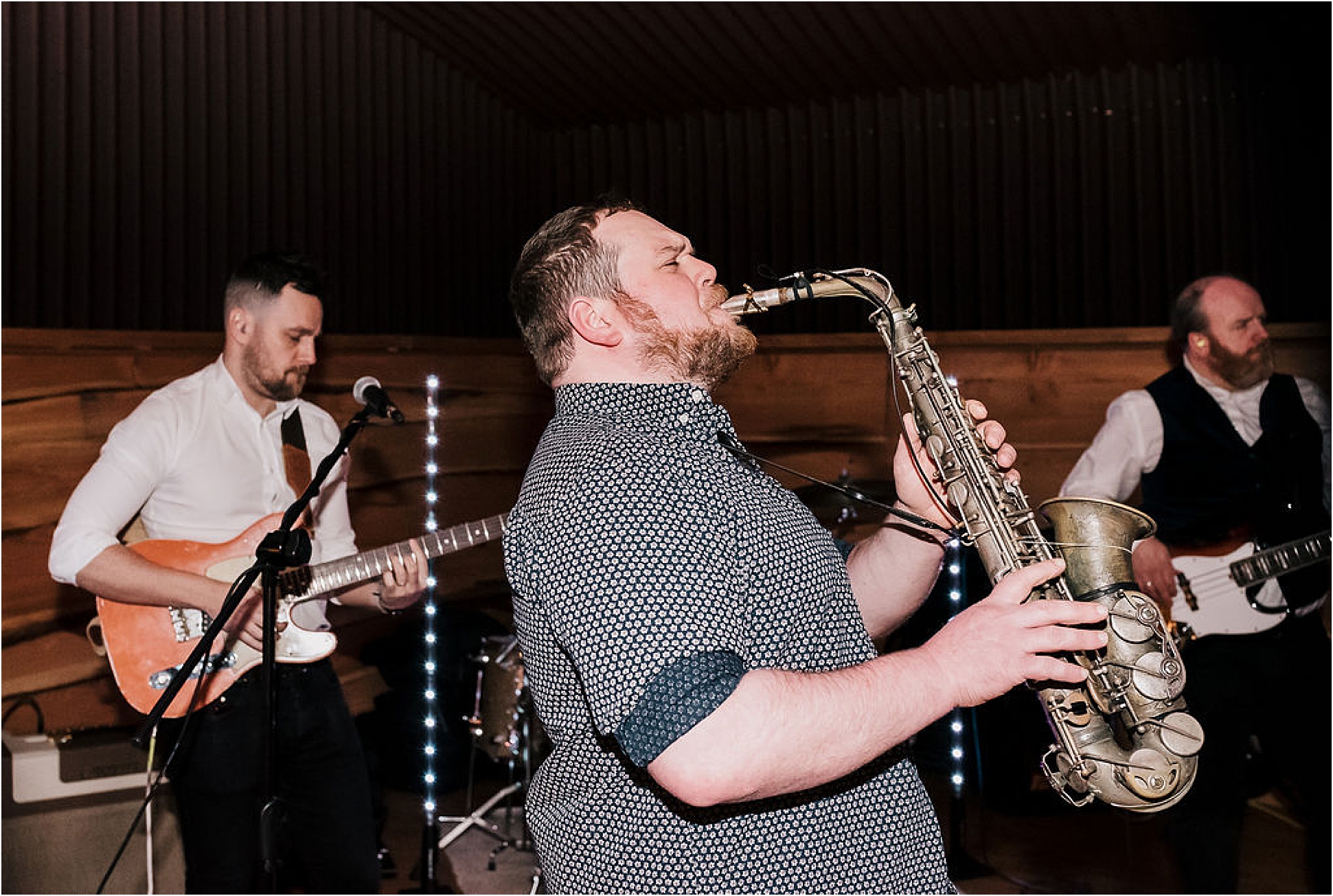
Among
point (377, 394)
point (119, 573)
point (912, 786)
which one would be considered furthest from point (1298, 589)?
point (119, 573)

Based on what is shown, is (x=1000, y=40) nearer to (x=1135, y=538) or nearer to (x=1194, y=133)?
(x=1194, y=133)

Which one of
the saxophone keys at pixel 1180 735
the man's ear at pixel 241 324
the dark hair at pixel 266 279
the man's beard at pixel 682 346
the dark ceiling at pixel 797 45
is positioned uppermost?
the dark ceiling at pixel 797 45

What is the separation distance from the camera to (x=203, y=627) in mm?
3170

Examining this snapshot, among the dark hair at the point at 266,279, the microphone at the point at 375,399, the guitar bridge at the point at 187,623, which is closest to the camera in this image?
the microphone at the point at 375,399

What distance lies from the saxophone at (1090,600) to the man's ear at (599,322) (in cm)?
20

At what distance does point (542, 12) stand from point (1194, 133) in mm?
3106

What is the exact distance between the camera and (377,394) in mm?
2730

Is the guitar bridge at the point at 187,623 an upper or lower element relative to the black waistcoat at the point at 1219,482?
lower

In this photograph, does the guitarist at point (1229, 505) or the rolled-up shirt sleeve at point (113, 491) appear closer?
the rolled-up shirt sleeve at point (113, 491)

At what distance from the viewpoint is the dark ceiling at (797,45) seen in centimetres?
515

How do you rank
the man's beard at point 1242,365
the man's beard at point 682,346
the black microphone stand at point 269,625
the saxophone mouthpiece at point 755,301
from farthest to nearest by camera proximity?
1. the man's beard at point 1242,365
2. the black microphone stand at point 269,625
3. the saxophone mouthpiece at point 755,301
4. the man's beard at point 682,346

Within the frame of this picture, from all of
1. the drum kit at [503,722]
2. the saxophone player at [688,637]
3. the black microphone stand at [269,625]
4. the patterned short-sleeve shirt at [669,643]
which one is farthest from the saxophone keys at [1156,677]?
the drum kit at [503,722]

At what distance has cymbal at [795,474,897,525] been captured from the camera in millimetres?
4508

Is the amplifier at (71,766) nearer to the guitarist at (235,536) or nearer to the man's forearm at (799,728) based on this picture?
the guitarist at (235,536)
